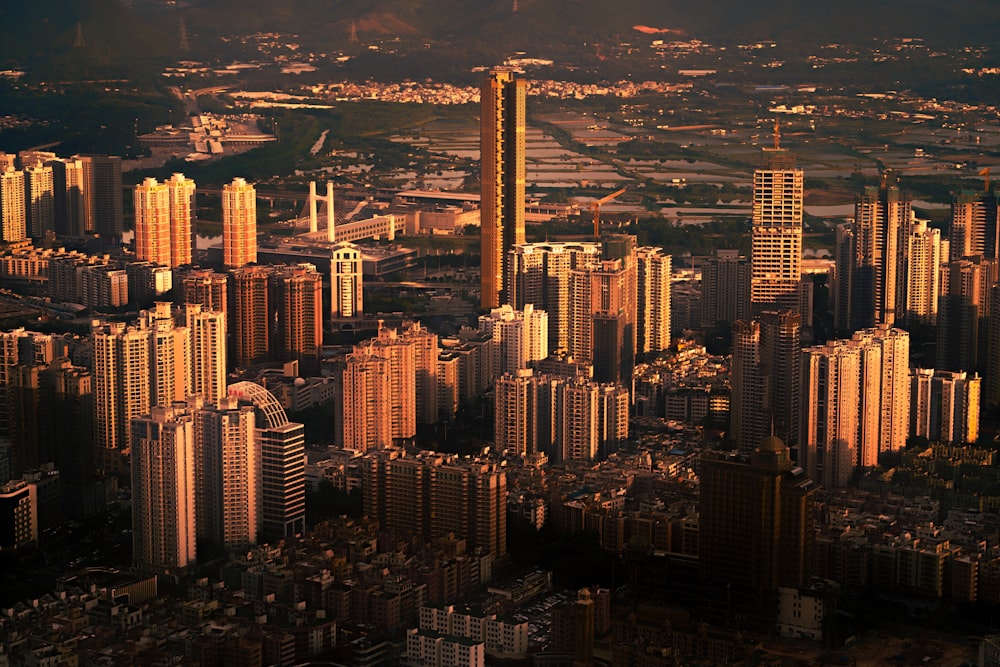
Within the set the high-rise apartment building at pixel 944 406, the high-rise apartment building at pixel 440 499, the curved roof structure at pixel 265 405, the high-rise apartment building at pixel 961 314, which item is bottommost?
the high-rise apartment building at pixel 440 499

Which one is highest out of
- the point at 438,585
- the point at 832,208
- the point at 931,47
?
the point at 931,47

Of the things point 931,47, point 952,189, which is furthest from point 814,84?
point 952,189

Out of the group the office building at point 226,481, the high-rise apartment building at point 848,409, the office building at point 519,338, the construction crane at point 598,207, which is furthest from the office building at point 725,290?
the office building at point 226,481

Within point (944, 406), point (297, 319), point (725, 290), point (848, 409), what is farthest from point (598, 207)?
point (848, 409)

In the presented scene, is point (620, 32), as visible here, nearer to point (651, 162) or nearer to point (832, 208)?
point (651, 162)

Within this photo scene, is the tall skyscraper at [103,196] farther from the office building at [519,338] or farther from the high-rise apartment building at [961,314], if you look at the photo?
the high-rise apartment building at [961,314]

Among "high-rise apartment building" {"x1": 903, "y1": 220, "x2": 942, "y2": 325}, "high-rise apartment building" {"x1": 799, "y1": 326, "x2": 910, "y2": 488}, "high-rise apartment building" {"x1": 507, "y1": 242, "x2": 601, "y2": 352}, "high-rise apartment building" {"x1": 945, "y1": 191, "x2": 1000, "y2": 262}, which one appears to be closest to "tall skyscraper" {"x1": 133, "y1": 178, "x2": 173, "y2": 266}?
"high-rise apartment building" {"x1": 507, "y1": 242, "x2": 601, "y2": 352}

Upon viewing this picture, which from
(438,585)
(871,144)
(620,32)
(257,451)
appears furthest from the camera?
(620,32)
